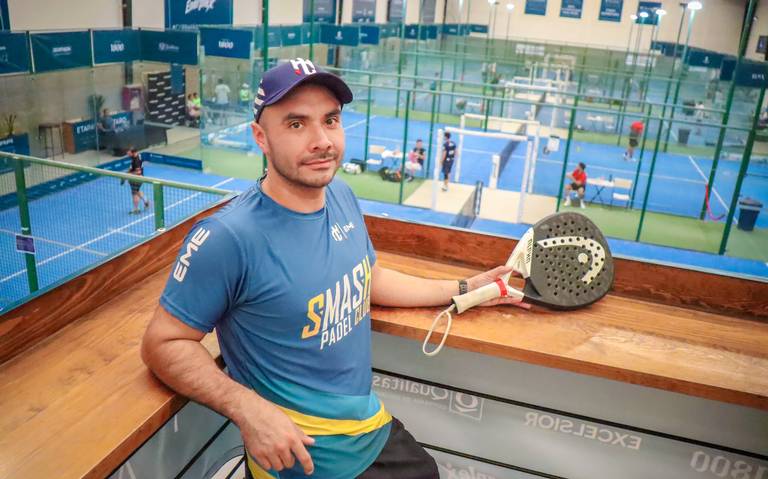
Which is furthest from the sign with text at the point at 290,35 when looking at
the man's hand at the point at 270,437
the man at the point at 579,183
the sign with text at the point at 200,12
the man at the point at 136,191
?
the man's hand at the point at 270,437

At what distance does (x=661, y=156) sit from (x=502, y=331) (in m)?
23.2

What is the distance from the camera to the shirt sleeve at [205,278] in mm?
1756

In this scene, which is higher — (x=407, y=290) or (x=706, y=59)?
(x=706, y=59)

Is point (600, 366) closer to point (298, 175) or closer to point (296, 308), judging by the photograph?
point (296, 308)

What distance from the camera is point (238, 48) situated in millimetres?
14289

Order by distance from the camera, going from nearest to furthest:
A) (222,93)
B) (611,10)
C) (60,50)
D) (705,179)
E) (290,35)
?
(60,50) < (222,93) < (705,179) < (290,35) < (611,10)

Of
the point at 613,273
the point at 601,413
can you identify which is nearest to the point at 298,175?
the point at 613,273

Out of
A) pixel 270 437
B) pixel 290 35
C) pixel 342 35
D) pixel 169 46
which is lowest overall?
pixel 270 437

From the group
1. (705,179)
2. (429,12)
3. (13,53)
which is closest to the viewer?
(13,53)

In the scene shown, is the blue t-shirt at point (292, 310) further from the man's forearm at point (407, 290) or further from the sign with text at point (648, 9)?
the sign with text at point (648, 9)

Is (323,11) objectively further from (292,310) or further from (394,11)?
(292,310)

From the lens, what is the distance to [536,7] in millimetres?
35250

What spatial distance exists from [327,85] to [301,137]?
183 mm

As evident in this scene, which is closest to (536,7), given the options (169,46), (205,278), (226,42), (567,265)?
(226,42)
